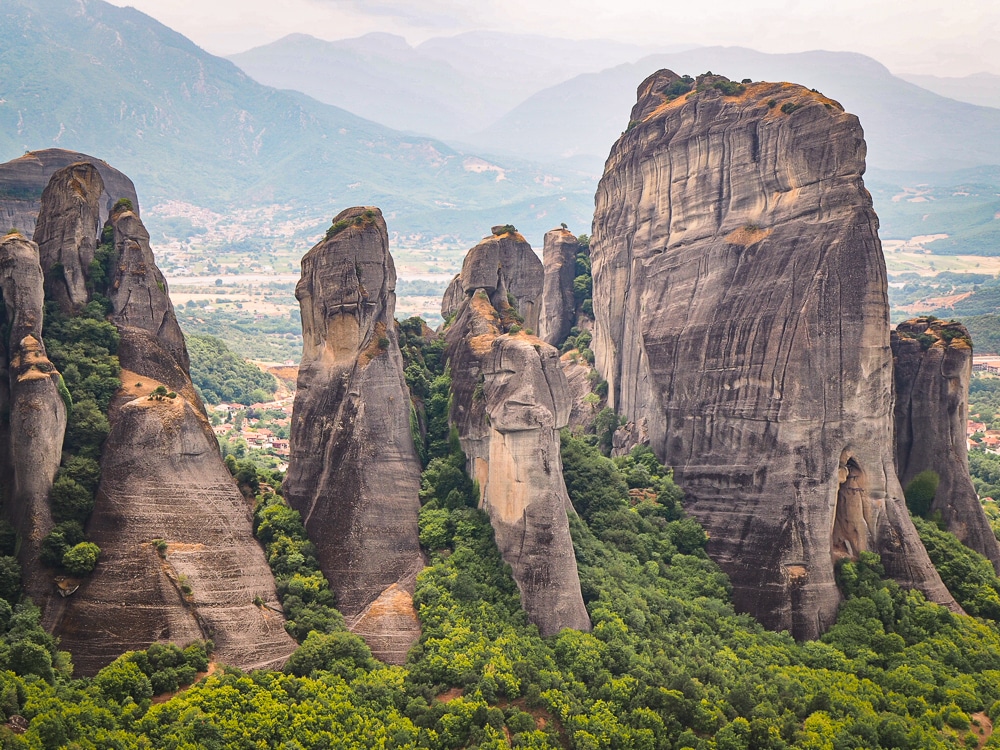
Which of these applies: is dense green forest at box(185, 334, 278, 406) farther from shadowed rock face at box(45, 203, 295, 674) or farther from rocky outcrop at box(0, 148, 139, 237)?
shadowed rock face at box(45, 203, 295, 674)

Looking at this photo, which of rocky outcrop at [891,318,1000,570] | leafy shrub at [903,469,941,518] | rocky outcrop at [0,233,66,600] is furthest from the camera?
leafy shrub at [903,469,941,518]

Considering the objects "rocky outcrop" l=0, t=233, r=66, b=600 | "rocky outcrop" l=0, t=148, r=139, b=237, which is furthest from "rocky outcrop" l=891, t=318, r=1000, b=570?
"rocky outcrop" l=0, t=148, r=139, b=237

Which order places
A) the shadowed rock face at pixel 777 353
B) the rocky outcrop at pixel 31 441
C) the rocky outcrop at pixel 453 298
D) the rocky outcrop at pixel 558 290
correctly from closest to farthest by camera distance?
the rocky outcrop at pixel 31 441, the shadowed rock face at pixel 777 353, the rocky outcrop at pixel 453 298, the rocky outcrop at pixel 558 290

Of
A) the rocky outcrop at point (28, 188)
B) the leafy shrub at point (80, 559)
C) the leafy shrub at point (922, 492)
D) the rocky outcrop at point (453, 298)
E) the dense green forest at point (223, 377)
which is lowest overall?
the leafy shrub at point (80, 559)

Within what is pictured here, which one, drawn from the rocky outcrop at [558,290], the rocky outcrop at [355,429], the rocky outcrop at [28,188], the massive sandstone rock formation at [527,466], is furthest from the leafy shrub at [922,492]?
the rocky outcrop at [28,188]

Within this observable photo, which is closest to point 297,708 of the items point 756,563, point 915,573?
point 756,563

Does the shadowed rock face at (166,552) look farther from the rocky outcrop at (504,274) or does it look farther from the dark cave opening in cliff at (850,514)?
the dark cave opening in cliff at (850,514)

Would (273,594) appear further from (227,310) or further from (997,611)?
(227,310)
